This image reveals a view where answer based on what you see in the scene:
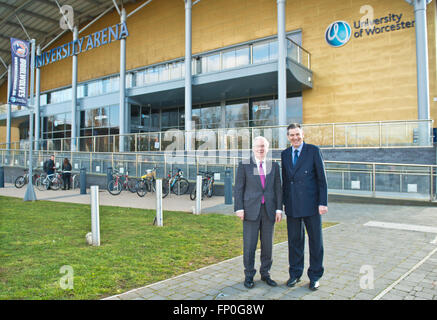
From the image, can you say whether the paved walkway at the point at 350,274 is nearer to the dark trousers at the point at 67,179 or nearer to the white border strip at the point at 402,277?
the white border strip at the point at 402,277

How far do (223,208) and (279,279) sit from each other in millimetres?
6466

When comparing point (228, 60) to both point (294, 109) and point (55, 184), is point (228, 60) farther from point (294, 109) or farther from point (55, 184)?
point (55, 184)

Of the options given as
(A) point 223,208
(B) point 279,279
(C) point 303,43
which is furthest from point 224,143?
(B) point 279,279

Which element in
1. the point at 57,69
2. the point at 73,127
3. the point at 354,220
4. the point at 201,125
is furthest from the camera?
→ the point at 57,69

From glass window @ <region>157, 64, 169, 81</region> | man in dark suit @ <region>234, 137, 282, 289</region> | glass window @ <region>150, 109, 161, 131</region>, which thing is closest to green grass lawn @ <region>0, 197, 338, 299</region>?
man in dark suit @ <region>234, 137, 282, 289</region>

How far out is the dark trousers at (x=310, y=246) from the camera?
3670 millimetres

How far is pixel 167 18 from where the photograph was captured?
1025 inches

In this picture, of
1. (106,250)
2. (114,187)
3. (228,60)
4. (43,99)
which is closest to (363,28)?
(228,60)

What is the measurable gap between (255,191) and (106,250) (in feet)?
9.31

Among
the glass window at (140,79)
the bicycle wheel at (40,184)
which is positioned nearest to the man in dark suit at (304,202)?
the bicycle wheel at (40,184)

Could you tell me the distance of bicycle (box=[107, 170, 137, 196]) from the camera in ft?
47.7
